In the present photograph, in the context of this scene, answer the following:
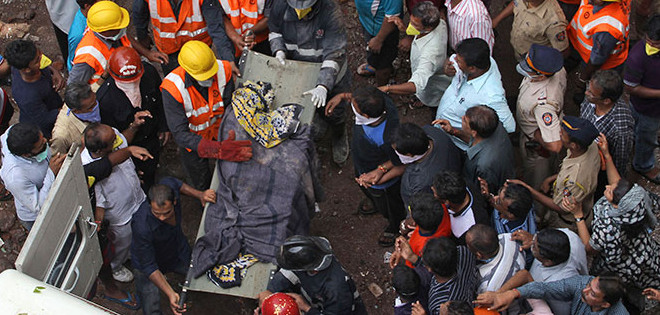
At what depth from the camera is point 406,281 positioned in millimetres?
3959

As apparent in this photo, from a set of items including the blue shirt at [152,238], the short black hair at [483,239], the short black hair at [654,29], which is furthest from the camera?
the short black hair at [654,29]

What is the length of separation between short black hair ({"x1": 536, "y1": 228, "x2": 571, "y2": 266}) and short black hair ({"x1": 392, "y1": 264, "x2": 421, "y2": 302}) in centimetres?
78

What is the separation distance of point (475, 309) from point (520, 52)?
9.33ft

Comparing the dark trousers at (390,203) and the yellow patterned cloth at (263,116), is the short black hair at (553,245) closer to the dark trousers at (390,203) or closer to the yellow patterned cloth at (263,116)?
the dark trousers at (390,203)

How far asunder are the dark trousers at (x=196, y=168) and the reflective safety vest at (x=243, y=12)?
3.89 ft

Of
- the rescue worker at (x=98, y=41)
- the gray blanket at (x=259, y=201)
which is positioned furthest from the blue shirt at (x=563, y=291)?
the rescue worker at (x=98, y=41)

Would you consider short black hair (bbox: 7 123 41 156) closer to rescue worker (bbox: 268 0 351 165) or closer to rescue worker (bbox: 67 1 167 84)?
rescue worker (bbox: 67 1 167 84)

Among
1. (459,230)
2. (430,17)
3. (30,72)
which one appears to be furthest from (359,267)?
(30,72)

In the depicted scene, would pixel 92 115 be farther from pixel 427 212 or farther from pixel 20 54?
pixel 427 212

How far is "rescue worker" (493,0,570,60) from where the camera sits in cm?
559

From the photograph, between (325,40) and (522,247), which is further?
(325,40)

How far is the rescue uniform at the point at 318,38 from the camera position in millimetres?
5631

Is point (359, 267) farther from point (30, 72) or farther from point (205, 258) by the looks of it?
point (30, 72)

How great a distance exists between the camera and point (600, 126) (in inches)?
191
